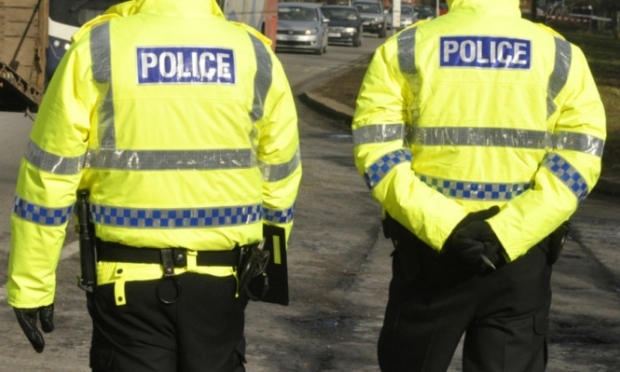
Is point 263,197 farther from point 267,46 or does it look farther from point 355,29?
point 355,29

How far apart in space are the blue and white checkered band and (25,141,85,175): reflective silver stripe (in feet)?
1.00

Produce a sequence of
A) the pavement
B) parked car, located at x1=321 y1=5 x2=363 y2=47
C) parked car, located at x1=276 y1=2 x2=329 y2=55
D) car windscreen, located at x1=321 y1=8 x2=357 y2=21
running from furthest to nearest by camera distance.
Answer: car windscreen, located at x1=321 y1=8 x2=357 y2=21
parked car, located at x1=321 y1=5 x2=363 y2=47
parked car, located at x1=276 y1=2 x2=329 y2=55
the pavement

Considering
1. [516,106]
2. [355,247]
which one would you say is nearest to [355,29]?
[355,247]

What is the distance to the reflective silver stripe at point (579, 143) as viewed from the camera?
4.61 m

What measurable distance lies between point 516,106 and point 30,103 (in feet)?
39.0

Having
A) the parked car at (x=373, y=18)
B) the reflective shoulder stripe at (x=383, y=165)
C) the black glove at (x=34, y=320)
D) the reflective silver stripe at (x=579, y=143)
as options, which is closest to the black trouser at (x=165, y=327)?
the black glove at (x=34, y=320)

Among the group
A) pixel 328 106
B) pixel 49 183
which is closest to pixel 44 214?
pixel 49 183

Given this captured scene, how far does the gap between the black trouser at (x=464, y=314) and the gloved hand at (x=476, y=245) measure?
0.07 meters

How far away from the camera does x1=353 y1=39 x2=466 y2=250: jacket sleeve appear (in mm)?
4492

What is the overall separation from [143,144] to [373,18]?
55.6m

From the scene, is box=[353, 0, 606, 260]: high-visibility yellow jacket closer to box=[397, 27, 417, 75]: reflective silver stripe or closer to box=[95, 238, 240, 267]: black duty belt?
box=[397, 27, 417, 75]: reflective silver stripe

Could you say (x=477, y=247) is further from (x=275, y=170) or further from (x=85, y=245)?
(x=85, y=245)

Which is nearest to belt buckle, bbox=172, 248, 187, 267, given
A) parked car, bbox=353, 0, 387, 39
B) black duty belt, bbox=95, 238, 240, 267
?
black duty belt, bbox=95, 238, 240, 267

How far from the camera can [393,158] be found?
4.57 m
